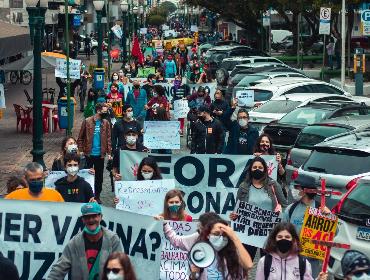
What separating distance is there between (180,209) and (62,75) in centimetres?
1721

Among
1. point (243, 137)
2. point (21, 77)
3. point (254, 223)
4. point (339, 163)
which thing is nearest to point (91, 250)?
point (254, 223)

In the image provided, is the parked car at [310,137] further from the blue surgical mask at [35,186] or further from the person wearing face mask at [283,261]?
the person wearing face mask at [283,261]

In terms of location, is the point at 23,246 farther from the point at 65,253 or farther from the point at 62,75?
the point at 62,75

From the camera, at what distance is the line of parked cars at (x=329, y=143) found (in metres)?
10.3

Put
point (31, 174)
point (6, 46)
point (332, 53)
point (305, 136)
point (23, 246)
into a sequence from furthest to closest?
point (332, 53) < point (6, 46) < point (305, 136) < point (31, 174) < point (23, 246)

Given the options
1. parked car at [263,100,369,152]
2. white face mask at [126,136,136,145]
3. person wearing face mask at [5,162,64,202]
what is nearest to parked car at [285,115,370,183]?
parked car at [263,100,369,152]

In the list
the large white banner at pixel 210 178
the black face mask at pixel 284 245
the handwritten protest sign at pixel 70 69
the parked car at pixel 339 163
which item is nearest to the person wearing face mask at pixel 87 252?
the black face mask at pixel 284 245

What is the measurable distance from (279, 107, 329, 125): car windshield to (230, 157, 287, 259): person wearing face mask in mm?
8425

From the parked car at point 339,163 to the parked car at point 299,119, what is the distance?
493cm

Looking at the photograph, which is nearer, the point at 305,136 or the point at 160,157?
the point at 160,157

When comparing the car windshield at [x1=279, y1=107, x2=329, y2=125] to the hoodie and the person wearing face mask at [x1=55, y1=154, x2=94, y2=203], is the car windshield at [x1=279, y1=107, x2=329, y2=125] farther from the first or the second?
the hoodie

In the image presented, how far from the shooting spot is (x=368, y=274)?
6785mm

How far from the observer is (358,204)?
10.4 meters

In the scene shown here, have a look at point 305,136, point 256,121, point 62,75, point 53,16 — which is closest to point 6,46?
point 62,75
